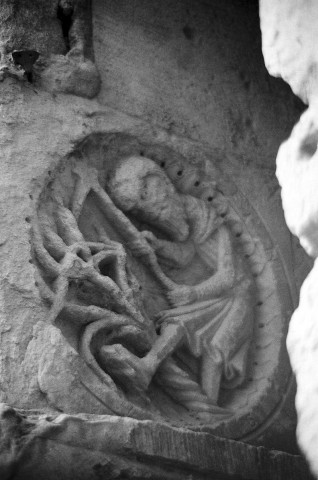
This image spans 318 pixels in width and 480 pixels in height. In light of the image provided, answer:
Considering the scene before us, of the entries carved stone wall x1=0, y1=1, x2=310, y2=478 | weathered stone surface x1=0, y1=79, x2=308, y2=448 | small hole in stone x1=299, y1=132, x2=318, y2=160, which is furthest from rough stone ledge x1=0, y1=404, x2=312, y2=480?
small hole in stone x1=299, y1=132, x2=318, y2=160

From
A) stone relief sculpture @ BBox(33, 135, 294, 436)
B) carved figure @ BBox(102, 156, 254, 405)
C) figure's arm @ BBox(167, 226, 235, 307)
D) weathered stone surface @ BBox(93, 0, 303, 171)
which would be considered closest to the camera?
stone relief sculpture @ BBox(33, 135, 294, 436)

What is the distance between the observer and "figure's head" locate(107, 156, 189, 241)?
3975 mm

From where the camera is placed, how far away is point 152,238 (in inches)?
157

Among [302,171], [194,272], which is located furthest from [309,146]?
[194,272]

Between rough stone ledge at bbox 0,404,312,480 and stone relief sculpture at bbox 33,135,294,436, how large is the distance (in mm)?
222

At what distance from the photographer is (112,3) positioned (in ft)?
14.3

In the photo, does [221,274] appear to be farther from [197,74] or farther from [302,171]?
[302,171]

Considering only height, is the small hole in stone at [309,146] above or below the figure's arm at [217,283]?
above

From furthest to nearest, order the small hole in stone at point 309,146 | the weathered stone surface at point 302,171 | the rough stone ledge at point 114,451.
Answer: the rough stone ledge at point 114,451 → the small hole in stone at point 309,146 → the weathered stone surface at point 302,171

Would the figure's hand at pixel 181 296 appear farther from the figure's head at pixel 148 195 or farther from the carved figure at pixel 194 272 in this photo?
the figure's head at pixel 148 195

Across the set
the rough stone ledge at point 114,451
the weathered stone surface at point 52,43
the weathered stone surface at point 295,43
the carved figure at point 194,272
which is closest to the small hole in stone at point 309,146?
the weathered stone surface at point 295,43

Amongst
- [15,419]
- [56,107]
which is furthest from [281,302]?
[15,419]

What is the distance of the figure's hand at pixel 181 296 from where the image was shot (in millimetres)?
3936

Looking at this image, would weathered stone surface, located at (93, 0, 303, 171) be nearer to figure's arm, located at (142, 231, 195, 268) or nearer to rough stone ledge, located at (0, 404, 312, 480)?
figure's arm, located at (142, 231, 195, 268)
